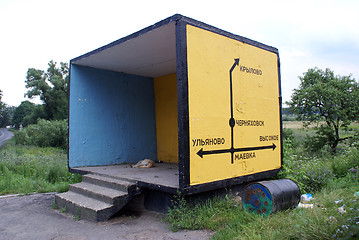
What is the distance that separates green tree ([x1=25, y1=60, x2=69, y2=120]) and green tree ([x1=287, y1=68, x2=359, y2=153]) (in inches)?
1336

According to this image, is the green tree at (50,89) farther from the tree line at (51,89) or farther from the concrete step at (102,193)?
the concrete step at (102,193)

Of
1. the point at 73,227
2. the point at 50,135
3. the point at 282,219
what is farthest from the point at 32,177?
the point at 50,135

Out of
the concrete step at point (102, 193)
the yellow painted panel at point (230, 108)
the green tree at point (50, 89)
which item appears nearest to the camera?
the yellow painted panel at point (230, 108)

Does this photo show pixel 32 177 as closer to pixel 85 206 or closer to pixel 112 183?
pixel 112 183

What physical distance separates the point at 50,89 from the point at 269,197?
41.0m

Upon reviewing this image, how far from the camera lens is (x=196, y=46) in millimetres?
4488

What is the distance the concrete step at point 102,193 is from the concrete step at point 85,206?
0.07m

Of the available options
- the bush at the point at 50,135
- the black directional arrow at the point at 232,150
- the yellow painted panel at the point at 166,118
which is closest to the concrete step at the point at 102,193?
the black directional arrow at the point at 232,150

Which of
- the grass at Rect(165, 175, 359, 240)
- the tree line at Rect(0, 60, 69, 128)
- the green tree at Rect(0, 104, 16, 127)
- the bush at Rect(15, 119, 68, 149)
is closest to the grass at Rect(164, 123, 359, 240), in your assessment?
the grass at Rect(165, 175, 359, 240)

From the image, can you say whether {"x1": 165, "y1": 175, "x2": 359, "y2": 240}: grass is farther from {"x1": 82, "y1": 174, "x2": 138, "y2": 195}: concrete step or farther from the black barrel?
{"x1": 82, "y1": 174, "x2": 138, "y2": 195}: concrete step

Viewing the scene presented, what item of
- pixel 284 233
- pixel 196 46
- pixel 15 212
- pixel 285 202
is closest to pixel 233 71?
pixel 196 46

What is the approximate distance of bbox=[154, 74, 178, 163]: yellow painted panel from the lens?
8.34 metres

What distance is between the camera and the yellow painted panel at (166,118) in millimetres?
8336

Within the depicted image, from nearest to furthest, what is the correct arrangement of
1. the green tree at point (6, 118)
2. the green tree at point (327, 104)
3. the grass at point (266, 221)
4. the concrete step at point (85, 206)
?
the grass at point (266, 221) < the concrete step at point (85, 206) < the green tree at point (327, 104) < the green tree at point (6, 118)
